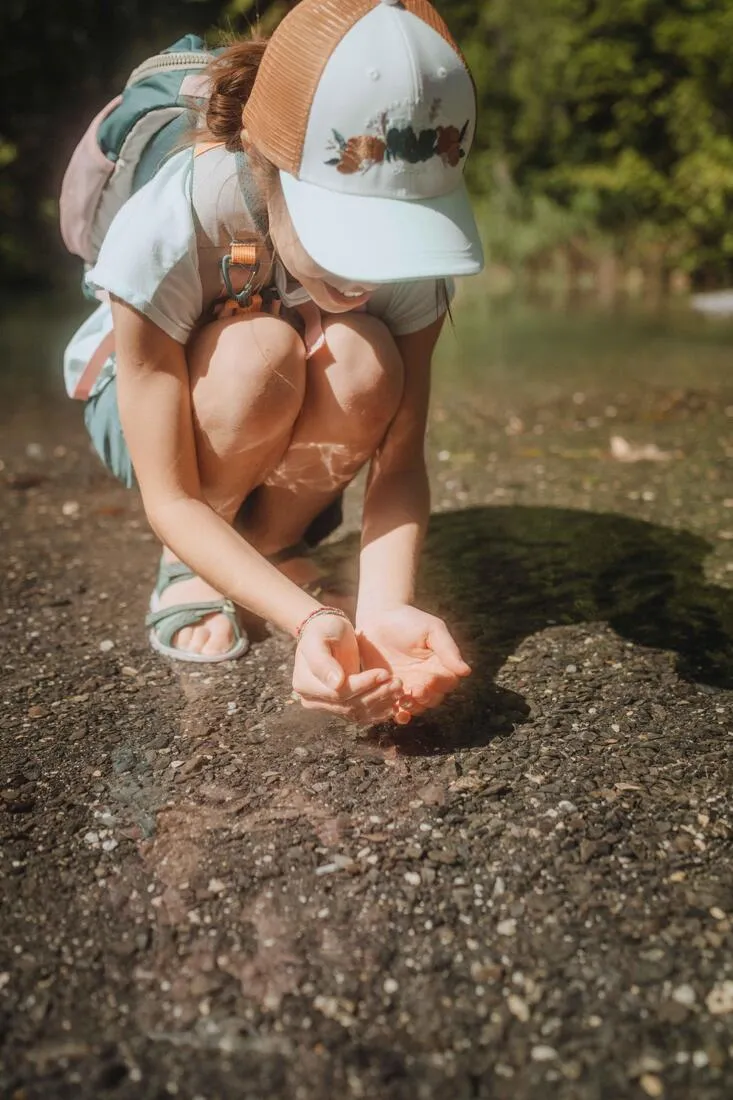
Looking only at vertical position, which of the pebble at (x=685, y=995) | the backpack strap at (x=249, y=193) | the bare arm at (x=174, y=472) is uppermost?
the backpack strap at (x=249, y=193)

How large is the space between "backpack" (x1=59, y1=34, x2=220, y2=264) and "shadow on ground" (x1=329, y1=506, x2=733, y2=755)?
866mm

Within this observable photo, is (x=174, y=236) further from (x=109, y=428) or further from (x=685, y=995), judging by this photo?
(x=685, y=995)

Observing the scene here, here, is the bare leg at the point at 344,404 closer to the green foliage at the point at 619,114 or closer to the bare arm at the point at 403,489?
the bare arm at the point at 403,489

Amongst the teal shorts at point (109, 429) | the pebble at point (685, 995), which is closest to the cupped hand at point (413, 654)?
the pebble at point (685, 995)

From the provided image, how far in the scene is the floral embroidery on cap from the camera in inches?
43.8

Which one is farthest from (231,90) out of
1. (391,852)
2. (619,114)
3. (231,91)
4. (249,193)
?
(619,114)

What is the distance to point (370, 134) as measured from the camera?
111cm

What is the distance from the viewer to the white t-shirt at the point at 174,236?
1343 mm

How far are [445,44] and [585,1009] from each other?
1051 millimetres

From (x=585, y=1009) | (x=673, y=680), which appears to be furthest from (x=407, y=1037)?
(x=673, y=680)

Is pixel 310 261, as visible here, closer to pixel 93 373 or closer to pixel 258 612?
pixel 258 612

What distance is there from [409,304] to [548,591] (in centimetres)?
64

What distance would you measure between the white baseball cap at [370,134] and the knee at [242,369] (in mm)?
348

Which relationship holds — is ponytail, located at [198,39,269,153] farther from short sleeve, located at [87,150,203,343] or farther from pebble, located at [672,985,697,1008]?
pebble, located at [672,985,697,1008]
